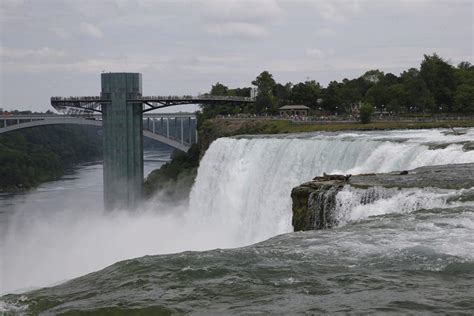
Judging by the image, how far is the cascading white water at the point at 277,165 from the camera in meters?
19.9

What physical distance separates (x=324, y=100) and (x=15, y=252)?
2858 centimetres

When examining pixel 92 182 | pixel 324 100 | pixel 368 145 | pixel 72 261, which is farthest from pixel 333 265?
pixel 92 182

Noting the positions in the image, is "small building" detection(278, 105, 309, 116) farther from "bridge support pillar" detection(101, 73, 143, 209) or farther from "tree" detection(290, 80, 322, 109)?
"bridge support pillar" detection(101, 73, 143, 209)

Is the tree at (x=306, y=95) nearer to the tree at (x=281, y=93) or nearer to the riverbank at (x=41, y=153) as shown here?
the tree at (x=281, y=93)

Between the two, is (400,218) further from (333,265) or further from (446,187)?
(333,265)

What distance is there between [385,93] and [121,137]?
20123mm

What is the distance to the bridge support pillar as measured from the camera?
43.5 metres

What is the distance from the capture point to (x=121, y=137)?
4353cm

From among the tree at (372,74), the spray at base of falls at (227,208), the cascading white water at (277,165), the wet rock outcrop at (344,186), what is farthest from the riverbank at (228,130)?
the tree at (372,74)

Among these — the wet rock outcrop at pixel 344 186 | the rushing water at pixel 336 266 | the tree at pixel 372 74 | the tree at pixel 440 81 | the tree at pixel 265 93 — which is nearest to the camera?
the rushing water at pixel 336 266

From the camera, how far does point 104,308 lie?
333 inches

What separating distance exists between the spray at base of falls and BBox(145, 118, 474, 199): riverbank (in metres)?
5.04

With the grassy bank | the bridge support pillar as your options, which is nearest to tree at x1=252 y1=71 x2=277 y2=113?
the grassy bank

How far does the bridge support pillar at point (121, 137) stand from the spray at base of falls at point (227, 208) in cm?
187
